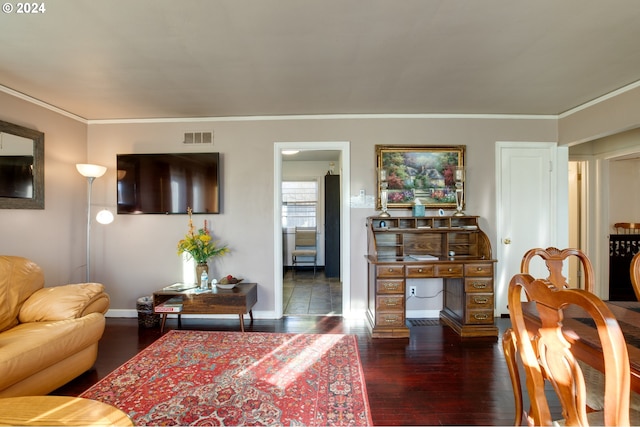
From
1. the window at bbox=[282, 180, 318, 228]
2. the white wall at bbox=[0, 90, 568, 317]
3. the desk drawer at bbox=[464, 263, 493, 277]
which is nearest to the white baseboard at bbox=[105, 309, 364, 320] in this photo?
the white wall at bbox=[0, 90, 568, 317]

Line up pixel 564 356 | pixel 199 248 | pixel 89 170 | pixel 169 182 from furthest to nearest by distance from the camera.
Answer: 1. pixel 169 182
2. pixel 199 248
3. pixel 89 170
4. pixel 564 356

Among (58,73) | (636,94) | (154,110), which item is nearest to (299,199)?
(154,110)

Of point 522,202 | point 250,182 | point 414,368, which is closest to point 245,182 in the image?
point 250,182

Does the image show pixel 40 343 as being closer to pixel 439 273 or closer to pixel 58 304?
pixel 58 304

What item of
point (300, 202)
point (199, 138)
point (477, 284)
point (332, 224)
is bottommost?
point (477, 284)

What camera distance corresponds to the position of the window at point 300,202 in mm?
6699

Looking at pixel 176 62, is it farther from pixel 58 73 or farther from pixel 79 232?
pixel 79 232

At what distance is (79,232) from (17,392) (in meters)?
2.20

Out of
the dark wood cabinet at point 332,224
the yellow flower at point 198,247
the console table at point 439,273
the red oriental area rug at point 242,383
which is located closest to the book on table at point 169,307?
the red oriental area rug at point 242,383

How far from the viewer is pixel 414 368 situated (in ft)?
7.88

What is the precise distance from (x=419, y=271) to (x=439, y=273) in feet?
0.68

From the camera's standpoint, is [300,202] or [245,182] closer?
[245,182]

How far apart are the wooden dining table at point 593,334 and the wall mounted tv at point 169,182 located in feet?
10.6

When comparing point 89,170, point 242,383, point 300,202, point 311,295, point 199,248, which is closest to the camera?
point 242,383
